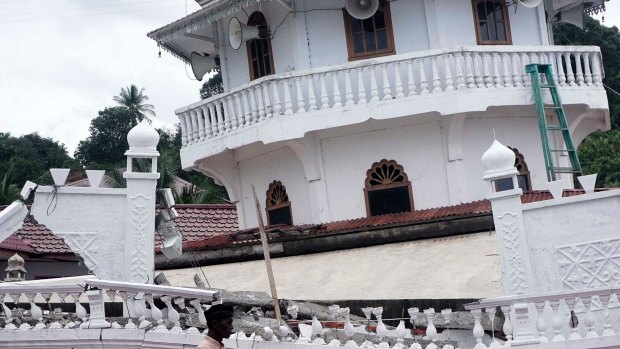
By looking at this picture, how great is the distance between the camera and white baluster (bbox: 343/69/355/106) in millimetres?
17172

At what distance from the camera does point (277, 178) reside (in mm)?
18766

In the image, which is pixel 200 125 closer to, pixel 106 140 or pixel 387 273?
pixel 387 273

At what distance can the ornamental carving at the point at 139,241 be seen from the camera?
13344 millimetres

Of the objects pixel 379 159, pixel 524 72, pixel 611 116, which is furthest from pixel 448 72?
pixel 611 116

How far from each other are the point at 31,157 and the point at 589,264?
48100 millimetres

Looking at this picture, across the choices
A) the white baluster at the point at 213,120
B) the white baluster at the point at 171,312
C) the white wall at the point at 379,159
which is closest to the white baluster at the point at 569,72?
the white wall at the point at 379,159

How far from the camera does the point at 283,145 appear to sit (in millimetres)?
17984

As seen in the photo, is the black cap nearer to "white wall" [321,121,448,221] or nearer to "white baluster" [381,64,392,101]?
"white baluster" [381,64,392,101]

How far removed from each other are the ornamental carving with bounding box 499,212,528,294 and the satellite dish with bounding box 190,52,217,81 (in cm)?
867

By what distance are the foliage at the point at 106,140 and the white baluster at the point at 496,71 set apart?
141ft

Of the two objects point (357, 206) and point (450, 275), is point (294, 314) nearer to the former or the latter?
point (450, 275)

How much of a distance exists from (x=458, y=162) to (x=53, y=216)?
22.0ft

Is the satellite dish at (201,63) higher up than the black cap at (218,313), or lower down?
higher up

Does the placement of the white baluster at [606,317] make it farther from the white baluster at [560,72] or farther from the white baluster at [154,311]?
the white baluster at [560,72]
